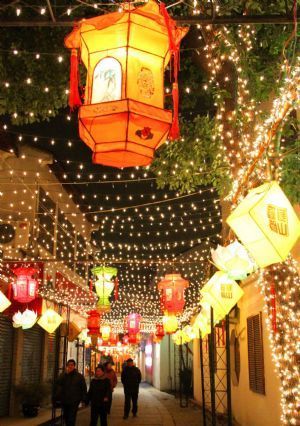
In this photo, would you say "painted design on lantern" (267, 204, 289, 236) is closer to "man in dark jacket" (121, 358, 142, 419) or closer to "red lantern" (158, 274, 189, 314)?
"red lantern" (158, 274, 189, 314)

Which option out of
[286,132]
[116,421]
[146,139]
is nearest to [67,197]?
[116,421]

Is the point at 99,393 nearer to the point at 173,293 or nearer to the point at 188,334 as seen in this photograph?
the point at 173,293

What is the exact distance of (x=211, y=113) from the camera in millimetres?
15133

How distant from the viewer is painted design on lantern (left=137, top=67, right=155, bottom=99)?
5684mm

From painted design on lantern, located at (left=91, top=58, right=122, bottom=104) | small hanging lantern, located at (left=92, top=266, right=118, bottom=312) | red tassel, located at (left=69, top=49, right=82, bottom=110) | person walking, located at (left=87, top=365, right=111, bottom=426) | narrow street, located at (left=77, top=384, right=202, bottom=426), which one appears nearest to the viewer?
painted design on lantern, located at (left=91, top=58, right=122, bottom=104)

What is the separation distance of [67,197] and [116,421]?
1146cm

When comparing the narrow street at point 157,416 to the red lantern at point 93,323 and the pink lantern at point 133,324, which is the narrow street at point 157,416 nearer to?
the red lantern at point 93,323

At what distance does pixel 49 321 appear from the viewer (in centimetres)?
1733

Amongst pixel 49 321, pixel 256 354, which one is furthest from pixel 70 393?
pixel 49 321

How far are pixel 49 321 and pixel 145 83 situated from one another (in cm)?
1302

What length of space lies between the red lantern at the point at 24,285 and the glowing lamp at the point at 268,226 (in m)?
11.0

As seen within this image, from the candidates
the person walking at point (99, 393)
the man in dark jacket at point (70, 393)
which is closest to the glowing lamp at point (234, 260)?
the man in dark jacket at point (70, 393)

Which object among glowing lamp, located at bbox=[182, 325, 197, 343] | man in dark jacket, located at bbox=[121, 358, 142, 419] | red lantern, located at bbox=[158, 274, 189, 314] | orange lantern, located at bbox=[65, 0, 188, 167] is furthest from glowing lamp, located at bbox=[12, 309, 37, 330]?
orange lantern, located at bbox=[65, 0, 188, 167]

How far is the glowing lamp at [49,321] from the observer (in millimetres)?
17219
